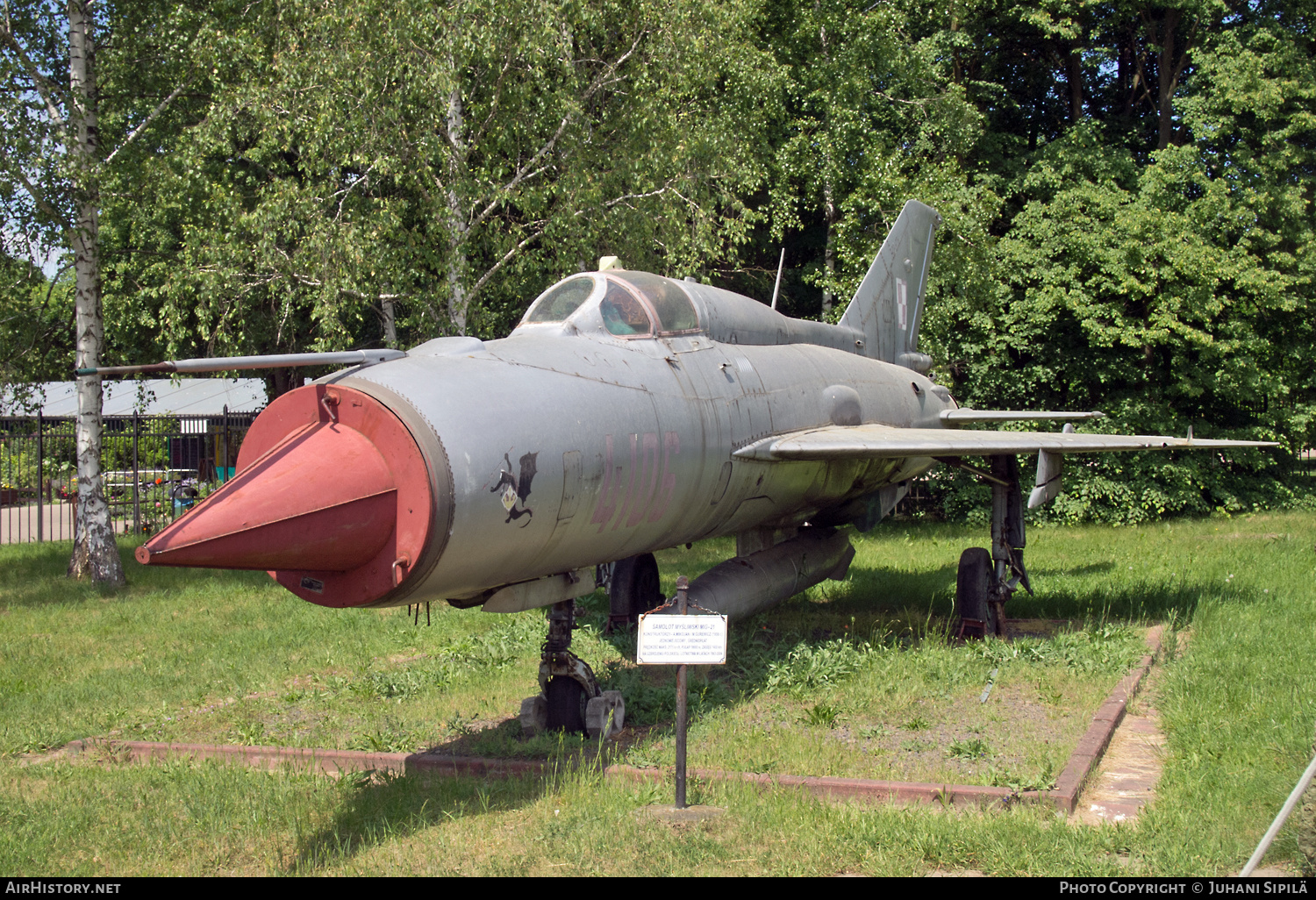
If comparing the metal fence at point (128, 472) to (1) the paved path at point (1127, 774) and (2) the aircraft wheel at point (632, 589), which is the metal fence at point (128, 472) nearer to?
(2) the aircraft wheel at point (632, 589)

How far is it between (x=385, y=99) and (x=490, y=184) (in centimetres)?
193

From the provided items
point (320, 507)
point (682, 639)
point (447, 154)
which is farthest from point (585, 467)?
point (447, 154)

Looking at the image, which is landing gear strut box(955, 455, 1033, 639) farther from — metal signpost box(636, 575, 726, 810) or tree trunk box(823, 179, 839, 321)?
tree trunk box(823, 179, 839, 321)

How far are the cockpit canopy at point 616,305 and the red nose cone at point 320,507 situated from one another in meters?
2.31

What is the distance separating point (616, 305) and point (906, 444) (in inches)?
102

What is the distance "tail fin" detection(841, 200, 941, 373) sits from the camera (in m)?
12.4

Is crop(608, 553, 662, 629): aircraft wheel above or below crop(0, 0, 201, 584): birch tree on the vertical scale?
below

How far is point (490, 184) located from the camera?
49.9 feet

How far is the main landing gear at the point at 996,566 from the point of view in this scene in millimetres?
9930

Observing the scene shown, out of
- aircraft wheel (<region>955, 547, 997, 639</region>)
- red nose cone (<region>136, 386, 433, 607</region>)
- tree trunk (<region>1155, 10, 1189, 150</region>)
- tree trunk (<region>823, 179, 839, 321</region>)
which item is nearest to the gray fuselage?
red nose cone (<region>136, 386, 433, 607</region>)

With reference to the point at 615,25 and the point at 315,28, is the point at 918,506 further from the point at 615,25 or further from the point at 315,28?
the point at 315,28

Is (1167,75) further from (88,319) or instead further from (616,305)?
(88,319)

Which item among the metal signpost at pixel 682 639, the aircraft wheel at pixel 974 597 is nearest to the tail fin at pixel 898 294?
the aircraft wheel at pixel 974 597

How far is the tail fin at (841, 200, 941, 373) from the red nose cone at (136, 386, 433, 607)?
7.68 meters
